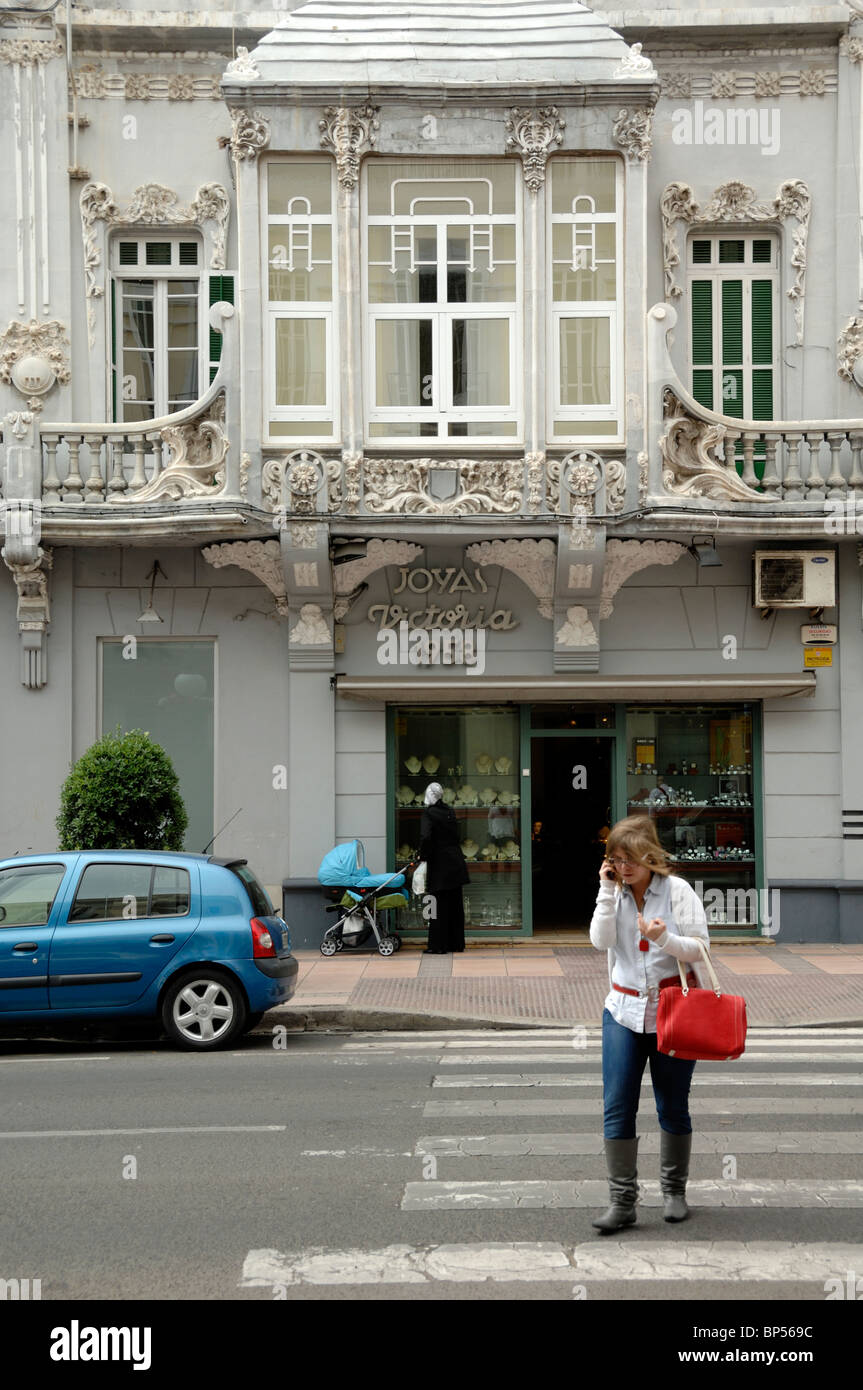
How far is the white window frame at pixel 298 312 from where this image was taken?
16.8m

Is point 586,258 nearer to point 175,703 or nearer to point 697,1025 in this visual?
point 175,703

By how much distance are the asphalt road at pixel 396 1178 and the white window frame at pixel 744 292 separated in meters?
9.16

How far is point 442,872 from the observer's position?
16672 millimetres

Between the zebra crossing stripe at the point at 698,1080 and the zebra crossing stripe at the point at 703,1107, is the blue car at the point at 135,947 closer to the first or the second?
the zebra crossing stripe at the point at 698,1080

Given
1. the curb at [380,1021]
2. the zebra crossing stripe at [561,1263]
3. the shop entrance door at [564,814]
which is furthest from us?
the shop entrance door at [564,814]

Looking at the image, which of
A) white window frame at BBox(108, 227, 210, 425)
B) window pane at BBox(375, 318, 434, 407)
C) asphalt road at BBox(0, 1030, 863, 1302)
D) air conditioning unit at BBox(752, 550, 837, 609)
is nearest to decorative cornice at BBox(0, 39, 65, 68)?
white window frame at BBox(108, 227, 210, 425)

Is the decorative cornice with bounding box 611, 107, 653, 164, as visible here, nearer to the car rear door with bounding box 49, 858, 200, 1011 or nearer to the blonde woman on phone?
the car rear door with bounding box 49, 858, 200, 1011

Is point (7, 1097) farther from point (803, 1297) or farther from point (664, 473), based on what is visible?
point (664, 473)

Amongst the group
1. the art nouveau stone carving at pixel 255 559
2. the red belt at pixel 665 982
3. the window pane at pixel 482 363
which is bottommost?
the red belt at pixel 665 982

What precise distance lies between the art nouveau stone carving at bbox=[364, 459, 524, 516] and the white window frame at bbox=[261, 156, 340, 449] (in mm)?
751

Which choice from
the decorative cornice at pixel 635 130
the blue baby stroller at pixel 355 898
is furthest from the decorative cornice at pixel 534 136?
the blue baby stroller at pixel 355 898

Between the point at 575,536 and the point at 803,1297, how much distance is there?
38.1 feet

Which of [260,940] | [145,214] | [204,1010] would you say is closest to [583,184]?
[145,214]

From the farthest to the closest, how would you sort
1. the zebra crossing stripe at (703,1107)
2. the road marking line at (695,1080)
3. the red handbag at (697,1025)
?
the road marking line at (695,1080) → the zebra crossing stripe at (703,1107) → the red handbag at (697,1025)
